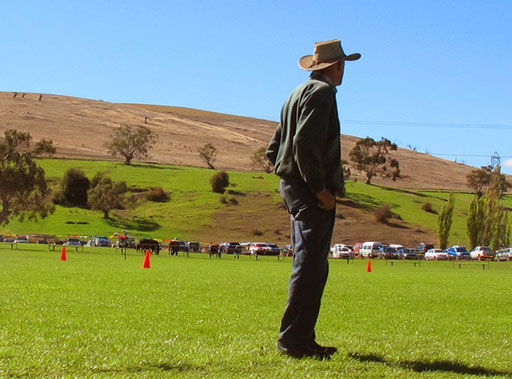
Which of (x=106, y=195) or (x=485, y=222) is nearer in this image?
(x=485, y=222)

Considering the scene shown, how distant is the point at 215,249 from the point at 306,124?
218 feet

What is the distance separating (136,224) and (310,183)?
99.3 metres

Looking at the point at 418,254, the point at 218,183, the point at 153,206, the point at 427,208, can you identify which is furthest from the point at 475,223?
the point at 153,206

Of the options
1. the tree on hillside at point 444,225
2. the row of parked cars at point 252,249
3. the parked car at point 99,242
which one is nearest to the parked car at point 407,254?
the row of parked cars at point 252,249

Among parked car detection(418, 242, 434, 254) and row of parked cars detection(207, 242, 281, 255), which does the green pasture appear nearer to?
row of parked cars detection(207, 242, 281, 255)

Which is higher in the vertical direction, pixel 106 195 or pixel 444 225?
pixel 444 225

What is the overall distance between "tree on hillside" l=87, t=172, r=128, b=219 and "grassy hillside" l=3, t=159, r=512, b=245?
152 centimetres

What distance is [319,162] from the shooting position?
6992mm

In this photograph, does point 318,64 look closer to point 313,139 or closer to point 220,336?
point 313,139

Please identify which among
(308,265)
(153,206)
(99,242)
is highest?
(153,206)

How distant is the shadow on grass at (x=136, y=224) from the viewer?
102938mm

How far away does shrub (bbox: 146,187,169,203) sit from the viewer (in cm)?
11856

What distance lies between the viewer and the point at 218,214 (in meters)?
112

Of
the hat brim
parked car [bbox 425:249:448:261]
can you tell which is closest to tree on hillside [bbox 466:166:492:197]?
parked car [bbox 425:249:448:261]
